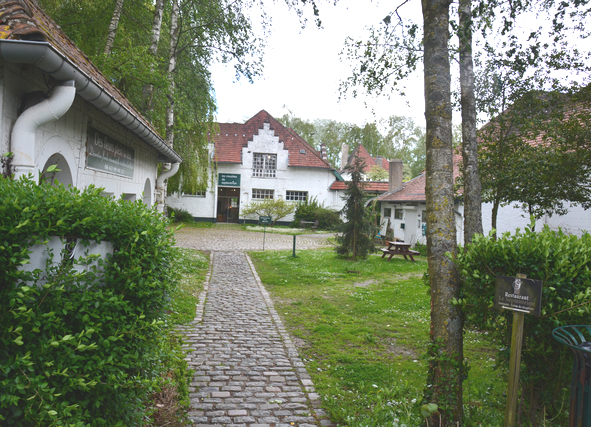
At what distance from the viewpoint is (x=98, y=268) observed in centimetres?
259

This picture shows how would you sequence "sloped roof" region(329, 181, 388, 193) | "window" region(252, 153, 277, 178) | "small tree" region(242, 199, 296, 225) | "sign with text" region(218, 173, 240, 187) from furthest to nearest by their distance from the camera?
"window" region(252, 153, 277, 178)
"sign with text" region(218, 173, 240, 187)
"sloped roof" region(329, 181, 388, 193)
"small tree" region(242, 199, 296, 225)

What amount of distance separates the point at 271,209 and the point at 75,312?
103 ft

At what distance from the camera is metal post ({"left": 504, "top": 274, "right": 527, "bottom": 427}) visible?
116 inches

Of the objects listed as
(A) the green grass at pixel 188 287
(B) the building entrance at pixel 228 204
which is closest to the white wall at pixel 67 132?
(A) the green grass at pixel 188 287

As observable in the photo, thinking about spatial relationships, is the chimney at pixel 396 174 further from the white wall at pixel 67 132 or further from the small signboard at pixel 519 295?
the small signboard at pixel 519 295

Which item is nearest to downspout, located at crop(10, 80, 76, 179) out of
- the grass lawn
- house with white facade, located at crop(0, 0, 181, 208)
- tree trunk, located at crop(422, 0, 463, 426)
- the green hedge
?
house with white facade, located at crop(0, 0, 181, 208)

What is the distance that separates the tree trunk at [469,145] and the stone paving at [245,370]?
12.3ft

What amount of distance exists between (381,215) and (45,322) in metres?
27.5

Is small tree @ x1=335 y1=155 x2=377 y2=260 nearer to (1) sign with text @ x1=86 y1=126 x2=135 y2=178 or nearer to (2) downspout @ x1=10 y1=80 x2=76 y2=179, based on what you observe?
(1) sign with text @ x1=86 y1=126 x2=135 y2=178

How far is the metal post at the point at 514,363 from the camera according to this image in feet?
9.71

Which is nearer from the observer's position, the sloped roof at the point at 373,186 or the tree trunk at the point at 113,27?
the tree trunk at the point at 113,27

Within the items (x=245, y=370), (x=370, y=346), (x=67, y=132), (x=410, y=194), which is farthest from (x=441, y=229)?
(x=410, y=194)

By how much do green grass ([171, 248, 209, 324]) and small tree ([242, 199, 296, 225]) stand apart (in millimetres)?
18980

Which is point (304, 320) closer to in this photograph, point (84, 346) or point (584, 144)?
point (84, 346)
